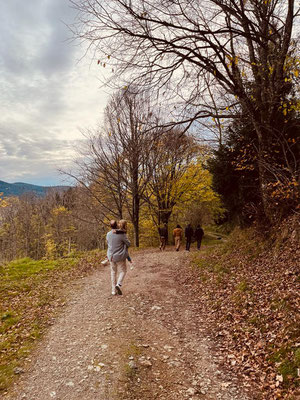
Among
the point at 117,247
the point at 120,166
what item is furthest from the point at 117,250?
the point at 120,166

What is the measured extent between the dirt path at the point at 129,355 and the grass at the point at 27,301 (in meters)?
0.33

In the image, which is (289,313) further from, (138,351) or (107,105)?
(107,105)

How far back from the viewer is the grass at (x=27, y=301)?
486cm

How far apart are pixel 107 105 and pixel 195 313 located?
529 inches

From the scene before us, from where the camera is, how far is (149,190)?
61.8 ft

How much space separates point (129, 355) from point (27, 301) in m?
4.92

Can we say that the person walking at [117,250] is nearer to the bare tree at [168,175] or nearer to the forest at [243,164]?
the forest at [243,164]

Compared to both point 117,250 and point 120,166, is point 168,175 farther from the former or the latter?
point 117,250

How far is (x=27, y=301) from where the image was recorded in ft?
25.8

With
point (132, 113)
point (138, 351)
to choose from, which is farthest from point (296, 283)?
point (132, 113)

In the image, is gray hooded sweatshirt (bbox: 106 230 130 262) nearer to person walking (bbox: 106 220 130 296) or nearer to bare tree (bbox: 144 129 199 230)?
person walking (bbox: 106 220 130 296)

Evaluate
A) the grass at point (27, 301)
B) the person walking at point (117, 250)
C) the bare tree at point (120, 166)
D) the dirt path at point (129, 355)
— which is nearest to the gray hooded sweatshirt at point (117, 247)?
the person walking at point (117, 250)

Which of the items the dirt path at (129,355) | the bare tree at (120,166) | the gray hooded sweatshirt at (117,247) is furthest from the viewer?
the bare tree at (120,166)

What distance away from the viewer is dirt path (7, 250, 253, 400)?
3.65 metres
